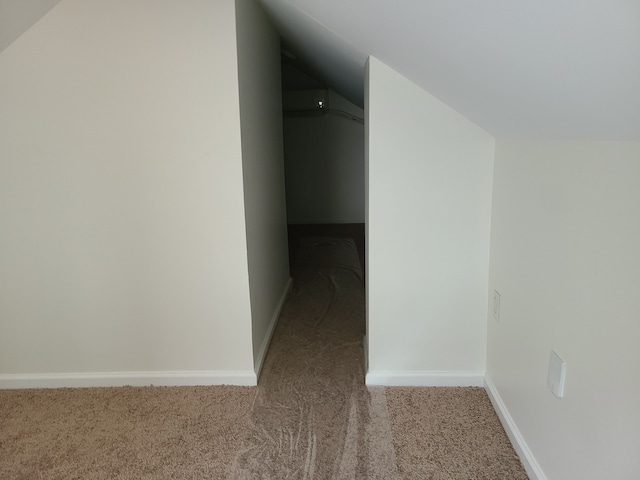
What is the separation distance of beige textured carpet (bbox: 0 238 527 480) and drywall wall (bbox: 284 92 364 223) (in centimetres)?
406

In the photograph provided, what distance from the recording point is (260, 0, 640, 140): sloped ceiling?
72cm

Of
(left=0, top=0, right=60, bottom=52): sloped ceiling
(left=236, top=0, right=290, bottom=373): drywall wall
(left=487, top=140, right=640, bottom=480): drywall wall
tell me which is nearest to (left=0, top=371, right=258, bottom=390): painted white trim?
(left=236, top=0, right=290, bottom=373): drywall wall

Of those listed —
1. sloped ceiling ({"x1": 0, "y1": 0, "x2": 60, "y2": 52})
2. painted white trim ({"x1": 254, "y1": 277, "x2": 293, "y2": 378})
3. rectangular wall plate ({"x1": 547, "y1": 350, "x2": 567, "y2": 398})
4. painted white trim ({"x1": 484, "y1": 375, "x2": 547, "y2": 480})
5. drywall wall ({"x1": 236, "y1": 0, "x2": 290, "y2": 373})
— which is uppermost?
sloped ceiling ({"x1": 0, "y1": 0, "x2": 60, "y2": 52})

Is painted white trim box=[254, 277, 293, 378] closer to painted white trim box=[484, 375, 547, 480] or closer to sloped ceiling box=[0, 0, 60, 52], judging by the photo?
painted white trim box=[484, 375, 547, 480]

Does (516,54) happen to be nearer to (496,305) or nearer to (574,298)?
(574,298)

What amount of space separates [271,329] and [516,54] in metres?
2.12

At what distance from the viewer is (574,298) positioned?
128 centimetres

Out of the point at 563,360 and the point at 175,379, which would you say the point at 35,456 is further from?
the point at 563,360

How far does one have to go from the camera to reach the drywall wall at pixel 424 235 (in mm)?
1934

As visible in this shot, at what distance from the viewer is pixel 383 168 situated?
1985 mm

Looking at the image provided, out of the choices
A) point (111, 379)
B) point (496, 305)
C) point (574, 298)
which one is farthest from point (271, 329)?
point (574, 298)

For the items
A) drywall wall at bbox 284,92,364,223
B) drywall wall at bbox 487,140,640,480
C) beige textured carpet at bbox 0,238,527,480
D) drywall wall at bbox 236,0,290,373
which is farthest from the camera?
drywall wall at bbox 284,92,364,223

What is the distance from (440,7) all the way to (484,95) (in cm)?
48

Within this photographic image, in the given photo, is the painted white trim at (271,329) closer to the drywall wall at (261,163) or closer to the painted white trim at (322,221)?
the drywall wall at (261,163)
